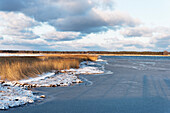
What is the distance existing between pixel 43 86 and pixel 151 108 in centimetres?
671

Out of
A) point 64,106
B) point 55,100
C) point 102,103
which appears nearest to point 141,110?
point 102,103

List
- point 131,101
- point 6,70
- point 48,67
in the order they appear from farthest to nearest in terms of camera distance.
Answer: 1. point 48,67
2. point 6,70
3. point 131,101

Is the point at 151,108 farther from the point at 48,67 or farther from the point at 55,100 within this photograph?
the point at 48,67

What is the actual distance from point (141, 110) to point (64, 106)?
117 inches

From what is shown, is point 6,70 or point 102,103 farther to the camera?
point 6,70

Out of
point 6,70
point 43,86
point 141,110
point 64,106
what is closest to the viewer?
point 141,110

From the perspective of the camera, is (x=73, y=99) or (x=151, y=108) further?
(x=73, y=99)

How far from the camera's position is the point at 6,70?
1224 centimetres

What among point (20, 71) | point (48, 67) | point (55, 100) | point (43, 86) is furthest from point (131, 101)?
point (48, 67)

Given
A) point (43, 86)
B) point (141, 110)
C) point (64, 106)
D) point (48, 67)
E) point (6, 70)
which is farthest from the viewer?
point (48, 67)

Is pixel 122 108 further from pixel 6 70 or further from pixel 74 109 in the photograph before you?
pixel 6 70

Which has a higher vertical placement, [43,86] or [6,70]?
[6,70]

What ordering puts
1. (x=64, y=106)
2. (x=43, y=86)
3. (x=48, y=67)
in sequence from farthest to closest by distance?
(x=48, y=67) < (x=43, y=86) < (x=64, y=106)

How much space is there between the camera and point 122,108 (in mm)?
6605
